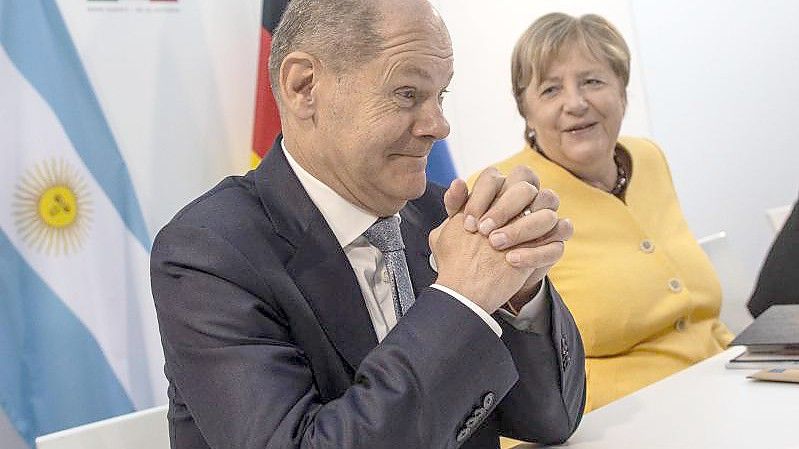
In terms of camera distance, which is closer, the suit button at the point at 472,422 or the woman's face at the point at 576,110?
the suit button at the point at 472,422

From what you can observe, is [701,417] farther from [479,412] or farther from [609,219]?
[609,219]

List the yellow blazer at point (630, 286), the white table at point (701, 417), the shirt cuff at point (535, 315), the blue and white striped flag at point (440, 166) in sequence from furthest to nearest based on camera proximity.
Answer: the blue and white striped flag at point (440, 166) < the yellow blazer at point (630, 286) < the shirt cuff at point (535, 315) < the white table at point (701, 417)

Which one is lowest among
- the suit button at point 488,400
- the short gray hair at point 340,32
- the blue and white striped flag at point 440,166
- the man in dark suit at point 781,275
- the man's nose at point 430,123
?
the man in dark suit at point 781,275

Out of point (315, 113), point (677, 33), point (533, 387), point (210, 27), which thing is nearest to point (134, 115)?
point (210, 27)

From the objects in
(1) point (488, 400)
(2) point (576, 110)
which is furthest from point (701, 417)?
(2) point (576, 110)

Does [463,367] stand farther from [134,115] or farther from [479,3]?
[479,3]

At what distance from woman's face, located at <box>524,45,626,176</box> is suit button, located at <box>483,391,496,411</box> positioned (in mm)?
1549

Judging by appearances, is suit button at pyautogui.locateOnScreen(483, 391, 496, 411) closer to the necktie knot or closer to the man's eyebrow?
the necktie knot

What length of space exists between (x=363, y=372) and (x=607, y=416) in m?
0.58

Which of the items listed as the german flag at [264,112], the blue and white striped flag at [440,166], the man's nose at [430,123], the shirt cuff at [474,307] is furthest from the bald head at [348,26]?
the blue and white striped flag at [440,166]

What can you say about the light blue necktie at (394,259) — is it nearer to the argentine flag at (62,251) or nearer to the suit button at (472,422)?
the suit button at (472,422)

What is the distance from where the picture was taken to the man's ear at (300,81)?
1.53 metres

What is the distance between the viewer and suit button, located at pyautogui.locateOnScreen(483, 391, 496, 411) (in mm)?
1339

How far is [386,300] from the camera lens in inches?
62.4
